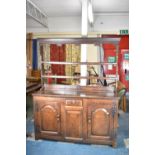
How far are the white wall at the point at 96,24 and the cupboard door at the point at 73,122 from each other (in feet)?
17.9

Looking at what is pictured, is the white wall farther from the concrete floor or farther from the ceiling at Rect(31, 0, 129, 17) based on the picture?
the concrete floor

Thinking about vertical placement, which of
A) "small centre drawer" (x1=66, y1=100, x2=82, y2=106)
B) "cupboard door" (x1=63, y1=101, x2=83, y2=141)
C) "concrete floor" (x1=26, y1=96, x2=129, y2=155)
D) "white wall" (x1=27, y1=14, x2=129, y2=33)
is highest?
"white wall" (x1=27, y1=14, x2=129, y2=33)

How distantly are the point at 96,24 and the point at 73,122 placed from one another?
5.60 m

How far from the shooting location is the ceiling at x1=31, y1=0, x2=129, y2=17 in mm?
5754

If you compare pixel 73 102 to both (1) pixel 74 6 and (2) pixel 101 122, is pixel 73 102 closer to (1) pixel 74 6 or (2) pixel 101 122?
(2) pixel 101 122

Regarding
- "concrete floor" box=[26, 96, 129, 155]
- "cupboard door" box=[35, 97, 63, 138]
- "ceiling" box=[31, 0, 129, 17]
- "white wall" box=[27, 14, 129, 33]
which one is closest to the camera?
"concrete floor" box=[26, 96, 129, 155]

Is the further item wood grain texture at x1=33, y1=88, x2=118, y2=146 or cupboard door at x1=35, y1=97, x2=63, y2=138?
cupboard door at x1=35, y1=97, x2=63, y2=138

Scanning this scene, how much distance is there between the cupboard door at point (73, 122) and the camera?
3211 millimetres

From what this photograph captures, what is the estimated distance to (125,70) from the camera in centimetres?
810

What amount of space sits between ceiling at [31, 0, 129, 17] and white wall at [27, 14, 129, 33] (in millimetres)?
442

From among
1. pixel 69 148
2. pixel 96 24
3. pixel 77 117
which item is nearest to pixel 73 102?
pixel 77 117

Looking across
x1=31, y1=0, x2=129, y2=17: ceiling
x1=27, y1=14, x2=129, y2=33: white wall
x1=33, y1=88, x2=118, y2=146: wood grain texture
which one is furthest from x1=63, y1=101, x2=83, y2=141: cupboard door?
x1=27, y1=14, x2=129, y2=33: white wall
